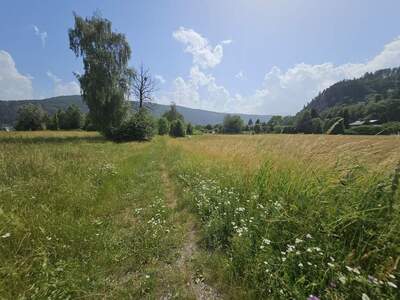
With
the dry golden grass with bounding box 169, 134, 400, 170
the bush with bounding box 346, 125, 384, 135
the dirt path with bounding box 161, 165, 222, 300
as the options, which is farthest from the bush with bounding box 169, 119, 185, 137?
the dirt path with bounding box 161, 165, 222, 300

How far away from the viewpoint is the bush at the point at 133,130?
25.4 m

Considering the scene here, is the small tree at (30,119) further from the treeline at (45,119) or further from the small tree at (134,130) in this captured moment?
the small tree at (134,130)

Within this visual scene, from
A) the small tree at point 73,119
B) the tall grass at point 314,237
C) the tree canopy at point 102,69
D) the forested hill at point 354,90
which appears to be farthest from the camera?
the forested hill at point 354,90

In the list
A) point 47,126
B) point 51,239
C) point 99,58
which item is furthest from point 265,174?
point 47,126

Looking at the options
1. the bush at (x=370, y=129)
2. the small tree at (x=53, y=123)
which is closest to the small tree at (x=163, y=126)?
the small tree at (x=53, y=123)

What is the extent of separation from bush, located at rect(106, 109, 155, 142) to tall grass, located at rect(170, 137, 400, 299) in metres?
24.3

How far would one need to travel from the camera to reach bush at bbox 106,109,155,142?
2542cm

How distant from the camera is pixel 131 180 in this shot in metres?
6.59

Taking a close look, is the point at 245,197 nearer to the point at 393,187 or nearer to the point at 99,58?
the point at 393,187

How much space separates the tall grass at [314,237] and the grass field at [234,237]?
1 cm

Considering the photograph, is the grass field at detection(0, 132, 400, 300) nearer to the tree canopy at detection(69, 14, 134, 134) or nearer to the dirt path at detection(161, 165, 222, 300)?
the dirt path at detection(161, 165, 222, 300)

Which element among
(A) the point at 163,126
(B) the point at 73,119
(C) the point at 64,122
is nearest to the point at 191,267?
(A) the point at 163,126

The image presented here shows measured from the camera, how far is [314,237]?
7.74ft

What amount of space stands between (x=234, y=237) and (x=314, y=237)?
99cm
